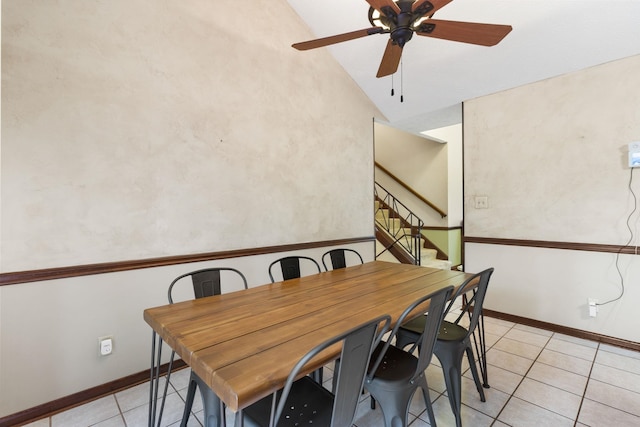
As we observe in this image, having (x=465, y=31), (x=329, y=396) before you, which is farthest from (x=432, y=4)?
(x=329, y=396)

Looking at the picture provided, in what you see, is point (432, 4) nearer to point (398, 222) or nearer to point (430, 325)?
point (430, 325)

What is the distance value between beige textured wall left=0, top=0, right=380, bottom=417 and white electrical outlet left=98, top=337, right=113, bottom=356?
4cm

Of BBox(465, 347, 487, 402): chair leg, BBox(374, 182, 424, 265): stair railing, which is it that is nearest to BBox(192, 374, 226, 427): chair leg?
BBox(465, 347, 487, 402): chair leg

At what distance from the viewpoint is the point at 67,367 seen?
190 cm

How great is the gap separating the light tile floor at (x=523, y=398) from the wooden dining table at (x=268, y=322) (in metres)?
0.76

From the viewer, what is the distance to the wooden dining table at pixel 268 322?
91 cm

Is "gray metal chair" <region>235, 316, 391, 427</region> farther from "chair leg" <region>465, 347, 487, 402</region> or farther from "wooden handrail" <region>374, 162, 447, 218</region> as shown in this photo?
"wooden handrail" <region>374, 162, 447, 218</region>

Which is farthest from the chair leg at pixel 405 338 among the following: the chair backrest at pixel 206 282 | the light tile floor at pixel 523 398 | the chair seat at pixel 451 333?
the chair backrest at pixel 206 282

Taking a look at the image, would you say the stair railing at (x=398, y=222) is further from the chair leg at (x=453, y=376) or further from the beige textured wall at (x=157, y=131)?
the chair leg at (x=453, y=376)

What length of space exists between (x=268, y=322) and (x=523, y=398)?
184 cm

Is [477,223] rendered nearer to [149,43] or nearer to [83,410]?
[149,43]

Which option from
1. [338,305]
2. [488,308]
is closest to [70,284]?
[338,305]

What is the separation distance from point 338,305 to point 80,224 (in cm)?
178

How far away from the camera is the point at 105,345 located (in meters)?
2.02
